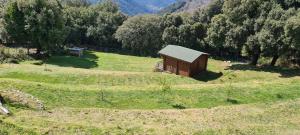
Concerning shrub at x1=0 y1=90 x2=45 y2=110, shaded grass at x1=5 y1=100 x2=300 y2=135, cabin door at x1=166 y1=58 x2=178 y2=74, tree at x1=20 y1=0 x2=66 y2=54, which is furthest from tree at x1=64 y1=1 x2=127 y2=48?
shaded grass at x1=5 y1=100 x2=300 y2=135

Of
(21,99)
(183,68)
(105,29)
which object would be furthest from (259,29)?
(105,29)

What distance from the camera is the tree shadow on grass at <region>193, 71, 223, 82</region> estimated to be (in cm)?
5872

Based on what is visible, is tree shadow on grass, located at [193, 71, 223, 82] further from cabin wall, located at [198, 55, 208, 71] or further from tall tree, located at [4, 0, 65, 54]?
tall tree, located at [4, 0, 65, 54]

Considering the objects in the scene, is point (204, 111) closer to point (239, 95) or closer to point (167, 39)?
point (239, 95)

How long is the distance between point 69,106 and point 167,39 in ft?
207

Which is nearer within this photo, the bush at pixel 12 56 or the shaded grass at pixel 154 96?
the shaded grass at pixel 154 96

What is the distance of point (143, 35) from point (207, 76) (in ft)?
146

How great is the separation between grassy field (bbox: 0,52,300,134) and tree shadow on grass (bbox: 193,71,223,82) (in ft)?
4.47

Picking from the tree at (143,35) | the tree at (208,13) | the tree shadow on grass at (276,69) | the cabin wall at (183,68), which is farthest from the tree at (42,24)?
the tree at (208,13)

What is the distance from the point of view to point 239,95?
43031 millimetres

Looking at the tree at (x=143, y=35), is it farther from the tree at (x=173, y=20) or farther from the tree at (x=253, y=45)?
the tree at (x=253, y=45)

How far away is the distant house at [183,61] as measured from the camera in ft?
194

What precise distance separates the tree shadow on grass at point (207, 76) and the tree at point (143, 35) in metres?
41.2

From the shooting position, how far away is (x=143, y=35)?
102500 mm
